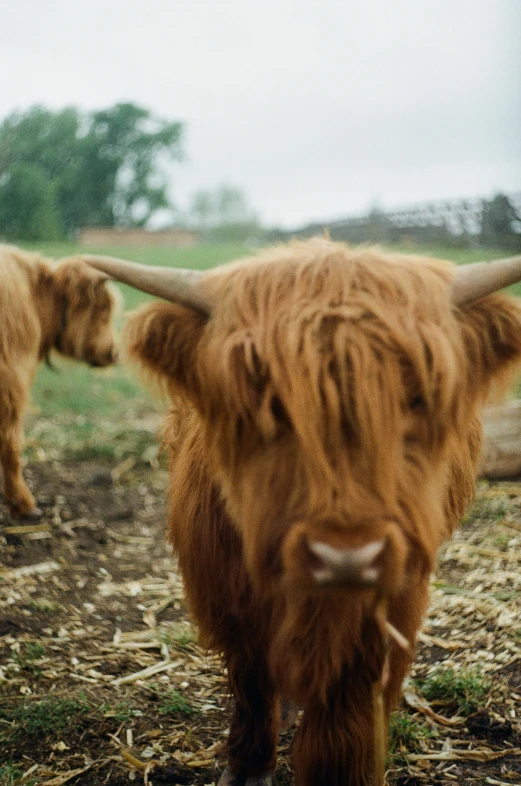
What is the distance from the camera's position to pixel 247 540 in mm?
1721

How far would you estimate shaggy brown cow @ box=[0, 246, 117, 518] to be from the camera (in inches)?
189

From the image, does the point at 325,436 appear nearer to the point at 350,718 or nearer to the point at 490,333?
the point at 490,333

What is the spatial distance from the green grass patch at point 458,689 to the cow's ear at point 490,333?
1.44 m

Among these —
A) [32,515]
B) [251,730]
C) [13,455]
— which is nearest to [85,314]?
[13,455]

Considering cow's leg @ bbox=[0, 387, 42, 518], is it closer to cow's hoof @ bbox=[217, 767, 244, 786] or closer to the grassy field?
the grassy field

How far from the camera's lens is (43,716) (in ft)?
8.56

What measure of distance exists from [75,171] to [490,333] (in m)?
3.57

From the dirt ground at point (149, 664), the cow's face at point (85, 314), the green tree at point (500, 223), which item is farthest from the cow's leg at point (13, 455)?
the green tree at point (500, 223)

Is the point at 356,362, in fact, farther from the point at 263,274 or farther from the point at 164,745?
the point at 164,745

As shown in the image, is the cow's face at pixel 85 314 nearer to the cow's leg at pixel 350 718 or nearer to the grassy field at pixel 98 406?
the grassy field at pixel 98 406

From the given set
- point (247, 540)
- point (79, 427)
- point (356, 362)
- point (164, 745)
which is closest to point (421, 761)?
point (164, 745)

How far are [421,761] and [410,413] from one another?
145 centimetres

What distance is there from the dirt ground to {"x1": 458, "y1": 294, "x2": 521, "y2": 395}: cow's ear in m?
1.40

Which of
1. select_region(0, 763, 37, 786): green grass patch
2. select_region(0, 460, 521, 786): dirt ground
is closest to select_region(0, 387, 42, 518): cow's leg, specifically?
select_region(0, 460, 521, 786): dirt ground
